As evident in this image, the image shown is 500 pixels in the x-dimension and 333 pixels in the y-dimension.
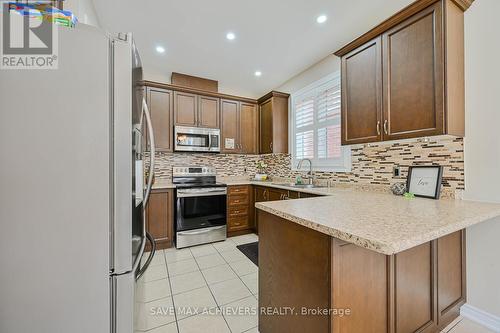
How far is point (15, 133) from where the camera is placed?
0.75 metres

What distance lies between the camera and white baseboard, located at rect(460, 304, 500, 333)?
4.66 ft

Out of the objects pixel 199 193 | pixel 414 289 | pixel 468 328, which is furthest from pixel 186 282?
pixel 468 328

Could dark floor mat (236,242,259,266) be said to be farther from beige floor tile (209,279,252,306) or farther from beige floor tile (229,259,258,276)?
beige floor tile (209,279,252,306)

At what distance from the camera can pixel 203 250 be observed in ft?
9.44

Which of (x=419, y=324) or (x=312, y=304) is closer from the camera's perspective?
(x=312, y=304)

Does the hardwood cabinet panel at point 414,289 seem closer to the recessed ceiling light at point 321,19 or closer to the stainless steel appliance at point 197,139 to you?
the recessed ceiling light at point 321,19

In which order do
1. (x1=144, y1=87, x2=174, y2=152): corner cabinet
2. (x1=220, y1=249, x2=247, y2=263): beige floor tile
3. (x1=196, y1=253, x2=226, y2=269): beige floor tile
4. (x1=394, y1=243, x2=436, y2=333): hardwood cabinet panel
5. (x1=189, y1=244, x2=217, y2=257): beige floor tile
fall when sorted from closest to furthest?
(x1=394, y1=243, x2=436, y2=333): hardwood cabinet panel
(x1=196, y1=253, x2=226, y2=269): beige floor tile
(x1=220, y1=249, x2=247, y2=263): beige floor tile
(x1=189, y1=244, x2=217, y2=257): beige floor tile
(x1=144, y1=87, x2=174, y2=152): corner cabinet

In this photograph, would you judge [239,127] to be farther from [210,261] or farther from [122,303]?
[122,303]

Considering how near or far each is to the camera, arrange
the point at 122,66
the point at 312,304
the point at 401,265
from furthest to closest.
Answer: the point at 401,265
the point at 312,304
the point at 122,66

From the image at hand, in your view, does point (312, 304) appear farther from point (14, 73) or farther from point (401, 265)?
point (14, 73)

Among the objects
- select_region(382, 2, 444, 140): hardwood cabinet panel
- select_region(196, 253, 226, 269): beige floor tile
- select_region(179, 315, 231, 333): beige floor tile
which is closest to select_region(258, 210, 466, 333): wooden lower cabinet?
select_region(179, 315, 231, 333): beige floor tile

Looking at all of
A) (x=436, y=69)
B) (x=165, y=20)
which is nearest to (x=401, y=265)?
(x=436, y=69)

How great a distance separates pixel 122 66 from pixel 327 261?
4.01 ft

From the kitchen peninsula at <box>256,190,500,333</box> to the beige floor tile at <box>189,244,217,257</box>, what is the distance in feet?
5.03
